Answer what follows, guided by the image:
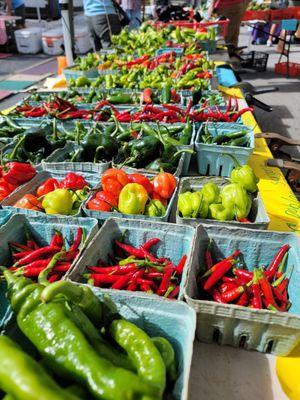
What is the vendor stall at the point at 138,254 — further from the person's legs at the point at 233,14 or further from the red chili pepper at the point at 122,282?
the person's legs at the point at 233,14

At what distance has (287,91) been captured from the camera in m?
10.4

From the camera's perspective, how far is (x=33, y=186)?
3.07 metres

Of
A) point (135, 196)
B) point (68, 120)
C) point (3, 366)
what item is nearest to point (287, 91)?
point (68, 120)

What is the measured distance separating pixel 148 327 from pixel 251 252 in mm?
911

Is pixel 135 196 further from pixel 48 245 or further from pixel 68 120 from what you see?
pixel 68 120

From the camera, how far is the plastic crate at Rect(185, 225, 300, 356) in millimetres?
1714

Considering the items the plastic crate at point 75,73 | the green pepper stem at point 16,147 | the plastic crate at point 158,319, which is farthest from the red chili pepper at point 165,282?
the plastic crate at point 75,73

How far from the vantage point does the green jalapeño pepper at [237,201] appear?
256 centimetres

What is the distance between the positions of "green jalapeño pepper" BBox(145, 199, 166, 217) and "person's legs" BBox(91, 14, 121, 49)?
758 cm

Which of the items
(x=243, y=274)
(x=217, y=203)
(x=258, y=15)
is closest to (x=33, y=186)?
(x=217, y=203)

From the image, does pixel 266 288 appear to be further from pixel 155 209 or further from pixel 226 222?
pixel 155 209

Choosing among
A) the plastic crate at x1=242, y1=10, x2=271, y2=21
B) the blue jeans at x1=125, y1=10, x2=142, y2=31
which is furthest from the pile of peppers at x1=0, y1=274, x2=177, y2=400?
the plastic crate at x1=242, y1=10, x2=271, y2=21

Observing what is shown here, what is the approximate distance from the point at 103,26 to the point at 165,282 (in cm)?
873

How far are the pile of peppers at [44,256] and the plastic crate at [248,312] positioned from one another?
2.58 ft
